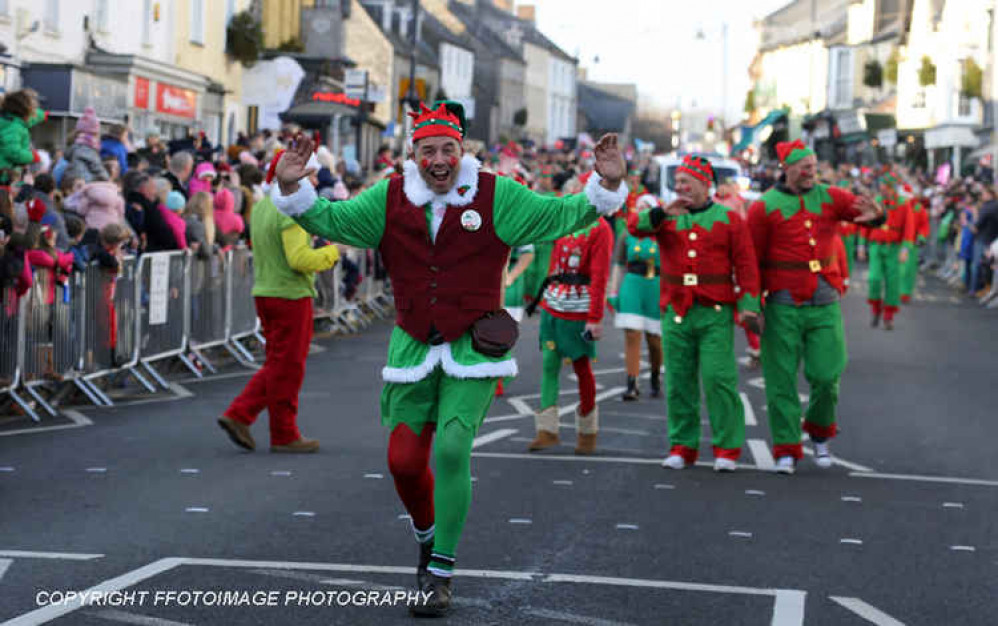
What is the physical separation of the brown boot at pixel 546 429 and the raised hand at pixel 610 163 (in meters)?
5.28

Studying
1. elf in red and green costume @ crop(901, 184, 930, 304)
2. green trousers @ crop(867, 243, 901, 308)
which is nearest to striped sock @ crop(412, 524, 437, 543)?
green trousers @ crop(867, 243, 901, 308)

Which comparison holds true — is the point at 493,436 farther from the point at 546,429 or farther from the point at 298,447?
the point at 298,447

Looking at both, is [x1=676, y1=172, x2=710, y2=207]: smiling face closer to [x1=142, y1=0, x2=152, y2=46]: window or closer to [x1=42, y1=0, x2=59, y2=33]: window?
[x1=42, y1=0, x2=59, y2=33]: window

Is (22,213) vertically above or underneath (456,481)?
above

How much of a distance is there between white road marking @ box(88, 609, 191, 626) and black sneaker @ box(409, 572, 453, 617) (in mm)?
900

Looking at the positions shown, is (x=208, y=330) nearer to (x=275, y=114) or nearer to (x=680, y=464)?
(x=680, y=464)

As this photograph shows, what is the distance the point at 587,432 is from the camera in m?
12.4

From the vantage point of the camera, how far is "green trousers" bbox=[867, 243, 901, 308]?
24922 millimetres

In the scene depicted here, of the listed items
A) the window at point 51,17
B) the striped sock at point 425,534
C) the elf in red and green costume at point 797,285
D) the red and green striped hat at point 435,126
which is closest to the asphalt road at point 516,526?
the striped sock at point 425,534

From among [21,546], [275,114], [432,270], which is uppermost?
[275,114]

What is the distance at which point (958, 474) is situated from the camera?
11.8m

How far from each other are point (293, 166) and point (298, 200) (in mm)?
142

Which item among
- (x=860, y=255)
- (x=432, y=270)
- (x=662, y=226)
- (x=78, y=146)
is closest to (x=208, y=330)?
(x=78, y=146)

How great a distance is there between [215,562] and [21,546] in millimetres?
1021
